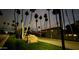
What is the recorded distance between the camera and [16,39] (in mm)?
2326

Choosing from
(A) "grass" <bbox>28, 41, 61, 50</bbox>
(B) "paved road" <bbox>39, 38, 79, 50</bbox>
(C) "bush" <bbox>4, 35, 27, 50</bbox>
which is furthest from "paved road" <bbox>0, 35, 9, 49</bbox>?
(B) "paved road" <bbox>39, 38, 79, 50</bbox>

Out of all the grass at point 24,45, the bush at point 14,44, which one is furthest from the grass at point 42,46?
the bush at point 14,44

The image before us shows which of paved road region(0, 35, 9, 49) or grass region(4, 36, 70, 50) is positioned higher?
paved road region(0, 35, 9, 49)

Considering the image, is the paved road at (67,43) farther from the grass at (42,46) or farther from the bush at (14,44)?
the bush at (14,44)

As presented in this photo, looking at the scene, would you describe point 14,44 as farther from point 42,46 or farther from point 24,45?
point 42,46

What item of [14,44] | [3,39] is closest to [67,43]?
[14,44]

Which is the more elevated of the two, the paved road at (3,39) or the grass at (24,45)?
the paved road at (3,39)

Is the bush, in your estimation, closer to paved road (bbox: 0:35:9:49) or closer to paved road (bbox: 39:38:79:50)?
paved road (bbox: 0:35:9:49)

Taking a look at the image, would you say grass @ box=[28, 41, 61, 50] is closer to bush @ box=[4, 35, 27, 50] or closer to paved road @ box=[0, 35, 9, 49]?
bush @ box=[4, 35, 27, 50]

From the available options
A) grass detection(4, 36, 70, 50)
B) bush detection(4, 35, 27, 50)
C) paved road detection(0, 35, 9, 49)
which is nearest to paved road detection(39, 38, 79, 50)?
grass detection(4, 36, 70, 50)
